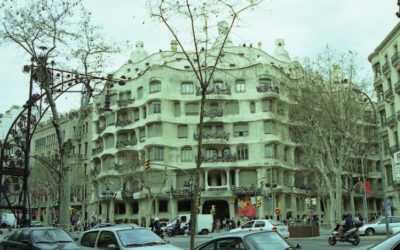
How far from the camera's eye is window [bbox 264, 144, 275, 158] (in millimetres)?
62375

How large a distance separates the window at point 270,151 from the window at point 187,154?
9.30m

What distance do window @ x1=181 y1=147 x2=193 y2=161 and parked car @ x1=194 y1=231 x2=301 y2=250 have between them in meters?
53.5

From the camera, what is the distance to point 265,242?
10.2m

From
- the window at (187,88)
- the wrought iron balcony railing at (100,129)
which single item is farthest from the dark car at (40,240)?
the wrought iron balcony railing at (100,129)

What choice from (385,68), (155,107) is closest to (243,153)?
(155,107)

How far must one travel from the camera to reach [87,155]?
79.1 metres

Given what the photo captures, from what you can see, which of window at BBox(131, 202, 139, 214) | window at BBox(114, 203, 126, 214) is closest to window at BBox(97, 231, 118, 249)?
window at BBox(131, 202, 139, 214)

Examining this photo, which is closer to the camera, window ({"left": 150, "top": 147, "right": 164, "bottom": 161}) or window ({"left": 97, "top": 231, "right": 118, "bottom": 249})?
window ({"left": 97, "top": 231, "right": 118, "bottom": 249})

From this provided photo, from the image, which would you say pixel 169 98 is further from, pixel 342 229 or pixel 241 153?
pixel 342 229

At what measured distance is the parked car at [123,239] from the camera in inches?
459

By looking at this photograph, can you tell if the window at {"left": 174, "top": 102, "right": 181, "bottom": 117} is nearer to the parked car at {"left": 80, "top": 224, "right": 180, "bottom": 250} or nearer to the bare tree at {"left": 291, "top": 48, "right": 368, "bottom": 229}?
the bare tree at {"left": 291, "top": 48, "right": 368, "bottom": 229}

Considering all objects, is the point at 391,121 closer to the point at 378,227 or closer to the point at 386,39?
the point at 386,39

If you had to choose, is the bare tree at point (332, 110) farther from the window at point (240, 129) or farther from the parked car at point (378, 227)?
the window at point (240, 129)

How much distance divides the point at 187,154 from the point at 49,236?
1960 inches
